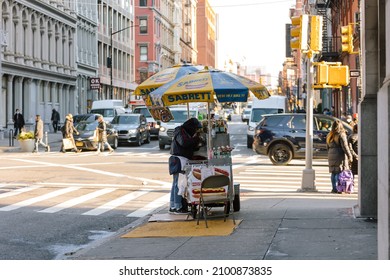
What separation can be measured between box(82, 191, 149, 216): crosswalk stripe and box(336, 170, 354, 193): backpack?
471cm

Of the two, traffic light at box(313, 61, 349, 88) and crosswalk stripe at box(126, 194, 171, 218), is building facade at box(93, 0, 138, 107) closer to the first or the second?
crosswalk stripe at box(126, 194, 171, 218)

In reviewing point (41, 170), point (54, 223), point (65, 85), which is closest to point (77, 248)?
point (54, 223)

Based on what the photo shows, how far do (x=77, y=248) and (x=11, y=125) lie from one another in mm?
41632

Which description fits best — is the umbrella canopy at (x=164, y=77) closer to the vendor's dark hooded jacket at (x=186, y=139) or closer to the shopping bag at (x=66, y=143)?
the vendor's dark hooded jacket at (x=186, y=139)

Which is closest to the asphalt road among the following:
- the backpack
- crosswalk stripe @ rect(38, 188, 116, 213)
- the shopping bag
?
crosswalk stripe @ rect(38, 188, 116, 213)

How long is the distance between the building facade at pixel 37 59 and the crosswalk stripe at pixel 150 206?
33.2 m

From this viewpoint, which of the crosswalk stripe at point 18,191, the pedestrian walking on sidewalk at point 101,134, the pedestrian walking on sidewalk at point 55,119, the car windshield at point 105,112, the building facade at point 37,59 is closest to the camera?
the crosswalk stripe at point 18,191

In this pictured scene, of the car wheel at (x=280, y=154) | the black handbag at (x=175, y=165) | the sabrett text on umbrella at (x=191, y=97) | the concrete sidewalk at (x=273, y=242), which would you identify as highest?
the sabrett text on umbrella at (x=191, y=97)

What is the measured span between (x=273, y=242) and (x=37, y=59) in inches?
1932

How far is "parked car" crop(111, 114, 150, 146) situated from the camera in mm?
40812

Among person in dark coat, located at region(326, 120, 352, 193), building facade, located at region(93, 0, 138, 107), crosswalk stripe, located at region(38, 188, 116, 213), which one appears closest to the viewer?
crosswalk stripe, located at region(38, 188, 116, 213)

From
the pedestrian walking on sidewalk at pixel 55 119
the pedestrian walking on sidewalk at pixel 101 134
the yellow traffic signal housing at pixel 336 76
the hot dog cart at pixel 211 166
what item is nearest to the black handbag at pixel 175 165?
the hot dog cart at pixel 211 166

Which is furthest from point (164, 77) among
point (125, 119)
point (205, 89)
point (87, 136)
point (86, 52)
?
point (86, 52)

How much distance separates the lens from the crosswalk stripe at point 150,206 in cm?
1513
